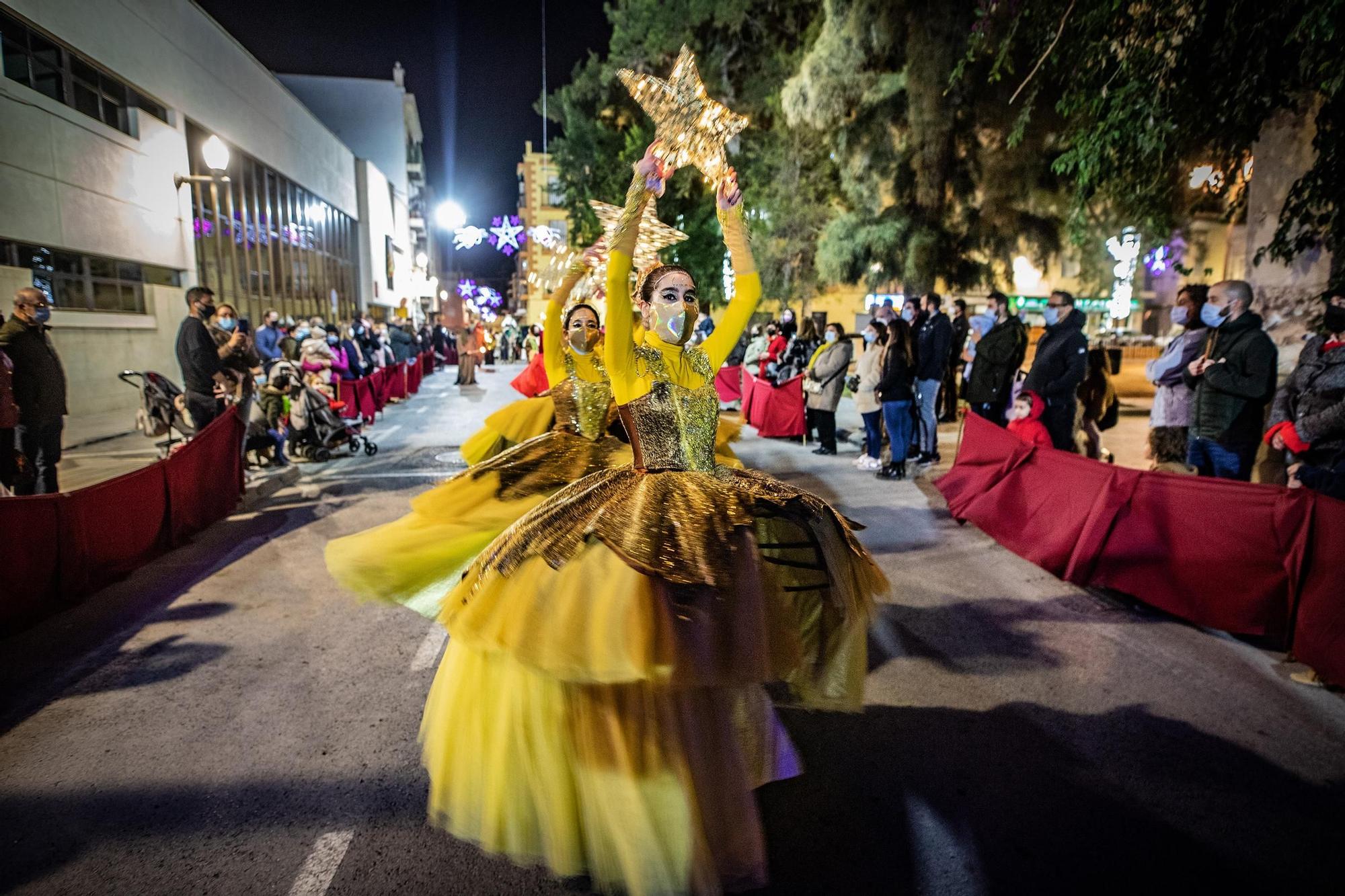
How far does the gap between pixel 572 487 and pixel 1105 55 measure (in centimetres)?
800

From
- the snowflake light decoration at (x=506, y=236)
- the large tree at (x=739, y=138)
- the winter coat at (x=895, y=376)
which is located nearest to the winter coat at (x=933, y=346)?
the winter coat at (x=895, y=376)

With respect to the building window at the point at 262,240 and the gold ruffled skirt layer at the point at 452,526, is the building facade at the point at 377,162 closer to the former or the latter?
the building window at the point at 262,240

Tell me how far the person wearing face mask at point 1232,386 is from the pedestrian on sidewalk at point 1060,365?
117 centimetres

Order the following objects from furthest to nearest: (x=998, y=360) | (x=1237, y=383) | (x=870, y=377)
A: (x=870, y=377), (x=998, y=360), (x=1237, y=383)

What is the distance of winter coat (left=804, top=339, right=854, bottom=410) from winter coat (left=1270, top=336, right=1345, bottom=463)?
574 cm

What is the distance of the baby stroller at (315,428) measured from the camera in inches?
421

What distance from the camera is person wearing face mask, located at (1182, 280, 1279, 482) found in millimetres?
5832

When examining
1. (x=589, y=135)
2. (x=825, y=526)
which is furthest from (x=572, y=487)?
(x=589, y=135)

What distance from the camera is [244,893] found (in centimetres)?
261

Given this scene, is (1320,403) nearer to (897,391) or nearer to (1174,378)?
(1174,378)

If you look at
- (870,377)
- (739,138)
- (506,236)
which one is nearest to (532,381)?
(870,377)

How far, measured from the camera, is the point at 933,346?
969 cm

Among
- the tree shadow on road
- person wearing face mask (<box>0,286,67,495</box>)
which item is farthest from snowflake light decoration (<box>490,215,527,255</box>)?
the tree shadow on road

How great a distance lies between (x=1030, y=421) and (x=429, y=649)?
568 cm
